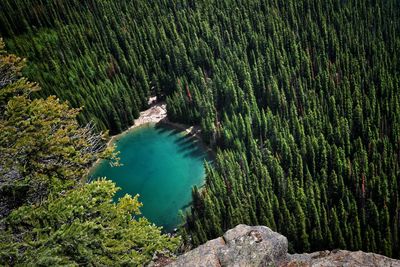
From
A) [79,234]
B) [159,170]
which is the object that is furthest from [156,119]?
[79,234]

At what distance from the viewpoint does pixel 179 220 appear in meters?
64.5

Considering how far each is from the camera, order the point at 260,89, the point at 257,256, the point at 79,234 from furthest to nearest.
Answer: the point at 260,89 → the point at 257,256 → the point at 79,234

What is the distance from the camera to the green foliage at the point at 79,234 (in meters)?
17.7

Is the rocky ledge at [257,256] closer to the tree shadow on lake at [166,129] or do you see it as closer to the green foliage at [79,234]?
the green foliage at [79,234]

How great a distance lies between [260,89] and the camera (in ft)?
301

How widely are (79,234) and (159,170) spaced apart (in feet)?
193

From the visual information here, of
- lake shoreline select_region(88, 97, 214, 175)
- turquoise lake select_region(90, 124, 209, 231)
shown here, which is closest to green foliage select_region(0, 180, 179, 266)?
turquoise lake select_region(90, 124, 209, 231)

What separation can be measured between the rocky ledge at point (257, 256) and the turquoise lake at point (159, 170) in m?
40.4

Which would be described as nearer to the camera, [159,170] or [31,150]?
[31,150]

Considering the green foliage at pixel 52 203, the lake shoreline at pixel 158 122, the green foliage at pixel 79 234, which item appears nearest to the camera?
the green foliage at pixel 79 234

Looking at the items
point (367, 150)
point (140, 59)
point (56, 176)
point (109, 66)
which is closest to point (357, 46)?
point (367, 150)

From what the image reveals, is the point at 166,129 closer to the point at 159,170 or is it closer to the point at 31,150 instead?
the point at 159,170

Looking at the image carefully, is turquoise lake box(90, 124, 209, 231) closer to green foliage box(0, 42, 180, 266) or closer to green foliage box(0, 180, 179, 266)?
green foliage box(0, 180, 179, 266)

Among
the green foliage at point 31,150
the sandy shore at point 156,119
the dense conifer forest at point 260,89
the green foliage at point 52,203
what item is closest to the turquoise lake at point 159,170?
the sandy shore at point 156,119
